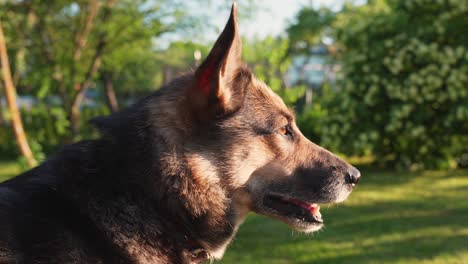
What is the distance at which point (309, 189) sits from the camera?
10.9 ft

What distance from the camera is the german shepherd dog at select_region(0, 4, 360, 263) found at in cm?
256

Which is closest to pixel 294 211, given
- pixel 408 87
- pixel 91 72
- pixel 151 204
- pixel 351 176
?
pixel 351 176

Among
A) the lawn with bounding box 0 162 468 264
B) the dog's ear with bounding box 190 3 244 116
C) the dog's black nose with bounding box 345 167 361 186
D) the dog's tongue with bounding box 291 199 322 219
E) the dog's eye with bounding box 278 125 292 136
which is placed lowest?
the lawn with bounding box 0 162 468 264

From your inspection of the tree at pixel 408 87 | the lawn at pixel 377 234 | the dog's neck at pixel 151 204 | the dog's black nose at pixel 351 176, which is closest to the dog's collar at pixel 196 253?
the dog's neck at pixel 151 204

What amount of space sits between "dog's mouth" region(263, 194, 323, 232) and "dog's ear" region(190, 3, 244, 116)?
673 millimetres

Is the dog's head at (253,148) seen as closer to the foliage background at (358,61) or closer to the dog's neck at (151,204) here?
the dog's neck at (151,204)

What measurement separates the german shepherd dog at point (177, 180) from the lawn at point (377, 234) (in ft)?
10.1

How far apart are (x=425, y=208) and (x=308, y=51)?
37.2 m

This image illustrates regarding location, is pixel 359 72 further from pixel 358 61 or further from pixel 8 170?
pixel 8 170

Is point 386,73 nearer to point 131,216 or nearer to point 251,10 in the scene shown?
point 251,10

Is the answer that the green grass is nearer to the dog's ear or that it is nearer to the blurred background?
the blurred background

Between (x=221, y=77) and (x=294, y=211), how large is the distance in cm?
108

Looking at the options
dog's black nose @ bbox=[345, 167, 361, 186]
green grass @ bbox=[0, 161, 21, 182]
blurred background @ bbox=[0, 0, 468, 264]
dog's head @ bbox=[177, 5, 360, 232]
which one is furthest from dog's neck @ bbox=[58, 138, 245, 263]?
green grass @ bbox=[0, 161, 21, 182]

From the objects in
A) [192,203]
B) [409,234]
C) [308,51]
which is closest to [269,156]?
[192,203]
